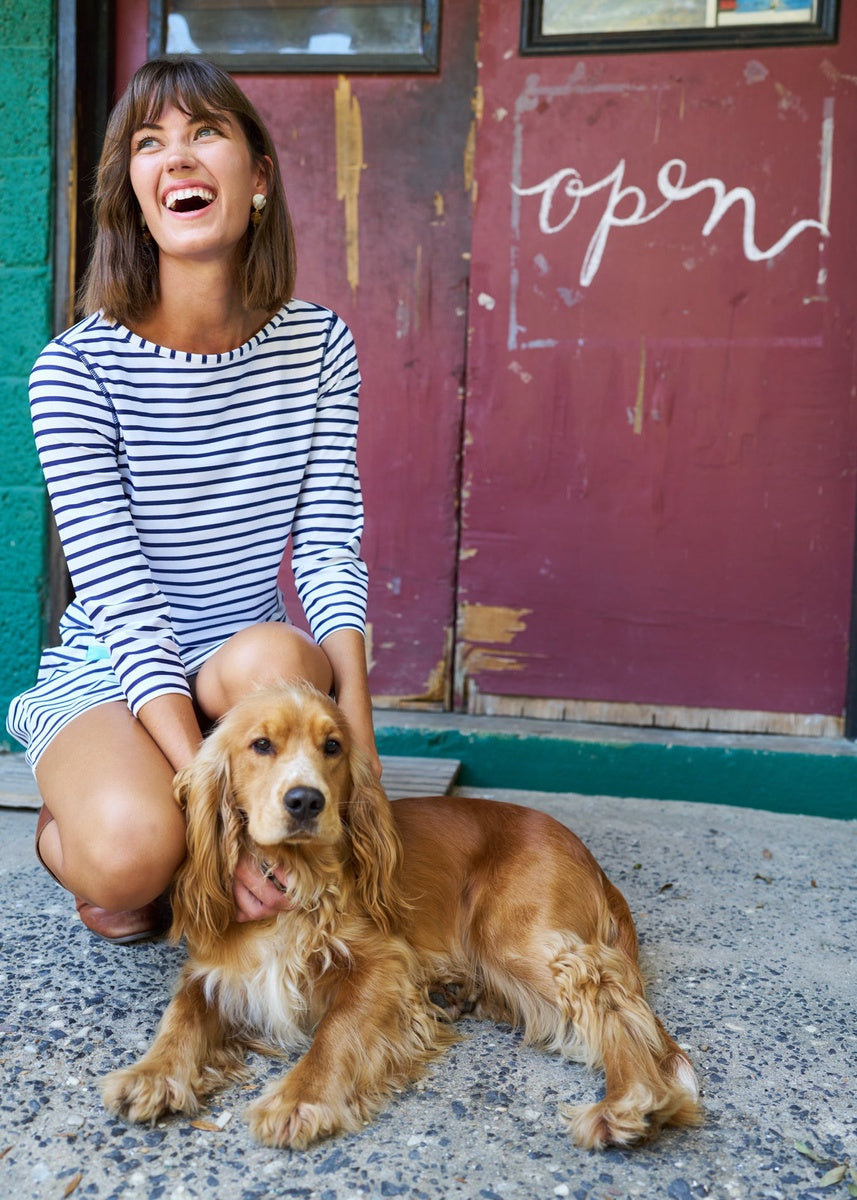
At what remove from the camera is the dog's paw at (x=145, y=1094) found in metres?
1.70

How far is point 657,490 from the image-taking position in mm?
3574

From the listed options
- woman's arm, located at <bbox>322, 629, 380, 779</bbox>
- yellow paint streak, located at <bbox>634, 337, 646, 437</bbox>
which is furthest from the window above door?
woman's arm, located at <bbox>322, 629, 380, 779</bbox>

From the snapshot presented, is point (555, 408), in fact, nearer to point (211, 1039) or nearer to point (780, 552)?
point (780, 552)

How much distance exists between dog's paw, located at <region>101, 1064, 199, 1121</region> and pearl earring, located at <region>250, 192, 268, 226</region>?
5.82ft

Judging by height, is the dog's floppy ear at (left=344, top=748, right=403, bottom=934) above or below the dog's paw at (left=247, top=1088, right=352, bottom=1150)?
above

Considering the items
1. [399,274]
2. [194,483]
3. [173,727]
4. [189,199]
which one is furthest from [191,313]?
[399,274]

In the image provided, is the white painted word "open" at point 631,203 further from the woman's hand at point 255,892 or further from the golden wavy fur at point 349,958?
the woman's hand at point 255,892

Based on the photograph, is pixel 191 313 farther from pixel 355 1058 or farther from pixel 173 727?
pixel 355 1058

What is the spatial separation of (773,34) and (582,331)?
1095mm

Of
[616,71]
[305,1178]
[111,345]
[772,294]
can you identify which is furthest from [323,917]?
[616,71]

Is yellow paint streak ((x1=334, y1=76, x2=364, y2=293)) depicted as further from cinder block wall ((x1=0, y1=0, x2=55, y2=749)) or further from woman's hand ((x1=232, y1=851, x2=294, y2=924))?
woman's hand ((x1=232, y1=851, x2=294, y2=924))

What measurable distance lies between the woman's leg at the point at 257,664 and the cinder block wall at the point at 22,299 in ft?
5.51

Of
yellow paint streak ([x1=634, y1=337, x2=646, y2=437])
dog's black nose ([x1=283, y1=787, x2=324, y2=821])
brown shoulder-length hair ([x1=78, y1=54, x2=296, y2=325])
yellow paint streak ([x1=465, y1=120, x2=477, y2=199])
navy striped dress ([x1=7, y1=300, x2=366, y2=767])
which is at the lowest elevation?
dog's black nose ([x1=283, y1=787, x2=324, y2=821])

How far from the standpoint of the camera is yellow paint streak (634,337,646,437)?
3533mm
